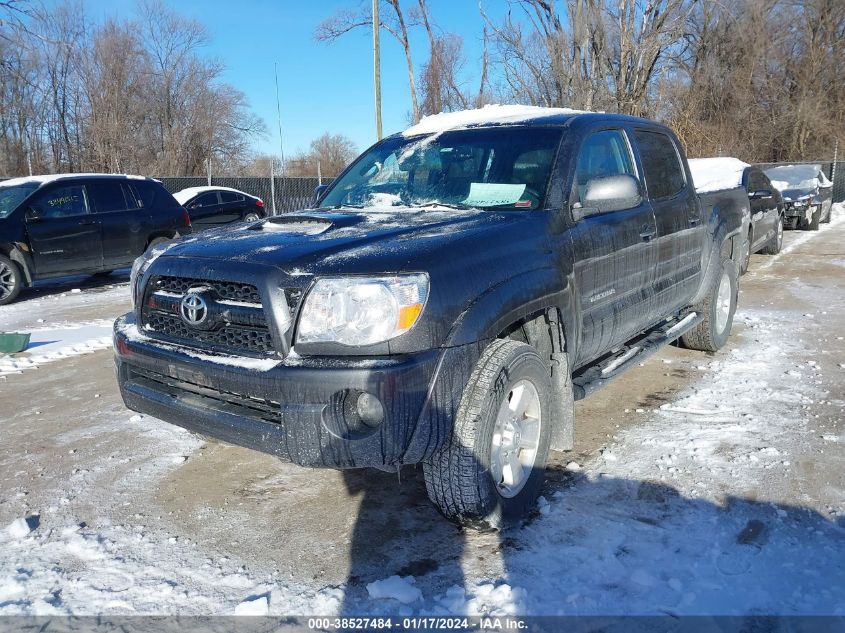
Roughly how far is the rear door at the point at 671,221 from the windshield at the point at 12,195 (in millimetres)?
8885

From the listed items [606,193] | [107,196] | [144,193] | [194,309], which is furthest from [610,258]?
[144,193]

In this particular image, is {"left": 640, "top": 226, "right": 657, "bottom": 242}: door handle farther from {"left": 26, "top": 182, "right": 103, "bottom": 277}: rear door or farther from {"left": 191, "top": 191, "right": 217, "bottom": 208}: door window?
{"left": 191, "top": 191, "right": 217, "bottom": 208}: door window

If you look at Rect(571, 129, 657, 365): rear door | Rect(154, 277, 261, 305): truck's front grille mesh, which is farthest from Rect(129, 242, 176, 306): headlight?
Rect(571, 129, 657, 365): rear door

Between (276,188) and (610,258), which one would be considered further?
(276,188)

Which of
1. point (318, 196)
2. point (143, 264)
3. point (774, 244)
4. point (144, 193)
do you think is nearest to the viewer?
point (143, 264)

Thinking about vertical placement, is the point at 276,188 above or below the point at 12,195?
above

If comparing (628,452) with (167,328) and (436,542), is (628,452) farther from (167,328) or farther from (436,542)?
(167,328)

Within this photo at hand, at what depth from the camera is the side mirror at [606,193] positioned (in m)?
3.55

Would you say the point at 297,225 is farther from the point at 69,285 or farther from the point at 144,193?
the point at 69,285

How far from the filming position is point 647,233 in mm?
4328

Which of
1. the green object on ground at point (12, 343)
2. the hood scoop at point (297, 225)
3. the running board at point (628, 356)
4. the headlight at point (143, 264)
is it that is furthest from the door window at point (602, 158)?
the green object on ground at point (12, 343)

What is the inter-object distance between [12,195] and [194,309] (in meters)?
8.82

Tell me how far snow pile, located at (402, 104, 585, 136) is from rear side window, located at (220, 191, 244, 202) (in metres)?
12.1

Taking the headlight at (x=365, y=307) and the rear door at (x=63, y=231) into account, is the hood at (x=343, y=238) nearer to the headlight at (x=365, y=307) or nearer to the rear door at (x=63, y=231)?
the headlight at (x=365, y=307)
